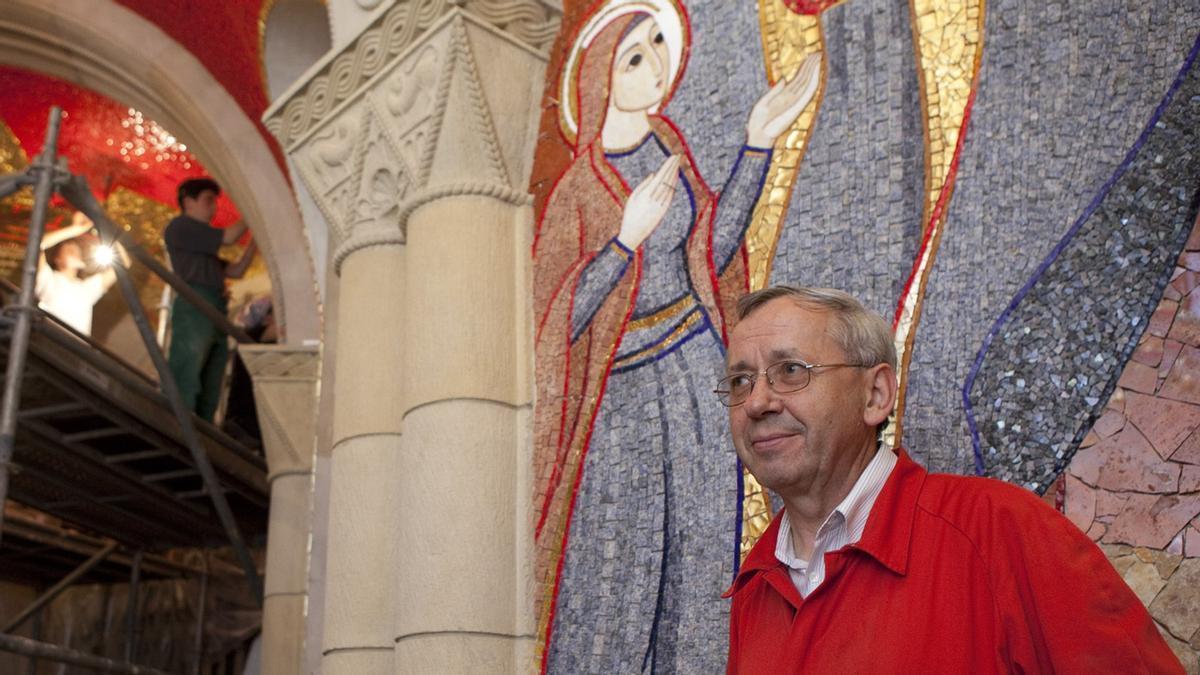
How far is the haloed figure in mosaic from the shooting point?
2.27m

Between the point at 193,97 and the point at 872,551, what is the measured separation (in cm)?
432

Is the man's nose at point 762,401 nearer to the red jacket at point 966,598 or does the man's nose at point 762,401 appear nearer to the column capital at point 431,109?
the red jacket at point 966,598

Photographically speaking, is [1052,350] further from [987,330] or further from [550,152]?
[550,152]

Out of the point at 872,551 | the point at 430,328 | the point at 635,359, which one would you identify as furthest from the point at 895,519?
the point at 430,328

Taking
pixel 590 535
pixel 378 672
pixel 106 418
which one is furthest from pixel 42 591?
pixel 590 535

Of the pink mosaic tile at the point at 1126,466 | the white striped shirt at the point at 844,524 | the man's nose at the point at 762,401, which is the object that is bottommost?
the white striped shirt at the point at 844,524

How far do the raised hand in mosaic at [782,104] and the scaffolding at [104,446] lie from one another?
266 centimetres

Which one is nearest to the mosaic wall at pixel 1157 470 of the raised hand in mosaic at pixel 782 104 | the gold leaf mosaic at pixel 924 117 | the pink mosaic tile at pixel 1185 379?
the pink mosaic tile at pixel 1185 379

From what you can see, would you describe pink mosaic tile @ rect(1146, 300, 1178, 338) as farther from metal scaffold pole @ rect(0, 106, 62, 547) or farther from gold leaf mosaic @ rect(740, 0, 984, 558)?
metal scaffold pole @ rect(0, 106, 62, 547)

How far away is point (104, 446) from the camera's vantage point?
5.71 meters

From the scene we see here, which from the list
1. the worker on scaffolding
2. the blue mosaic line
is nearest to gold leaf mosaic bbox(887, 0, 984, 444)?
the blue mosaic line

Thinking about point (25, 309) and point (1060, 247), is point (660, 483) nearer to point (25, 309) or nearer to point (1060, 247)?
point (1060, 247)

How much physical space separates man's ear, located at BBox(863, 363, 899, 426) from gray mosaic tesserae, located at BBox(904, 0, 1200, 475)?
46cm

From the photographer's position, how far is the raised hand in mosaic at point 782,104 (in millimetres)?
2312
